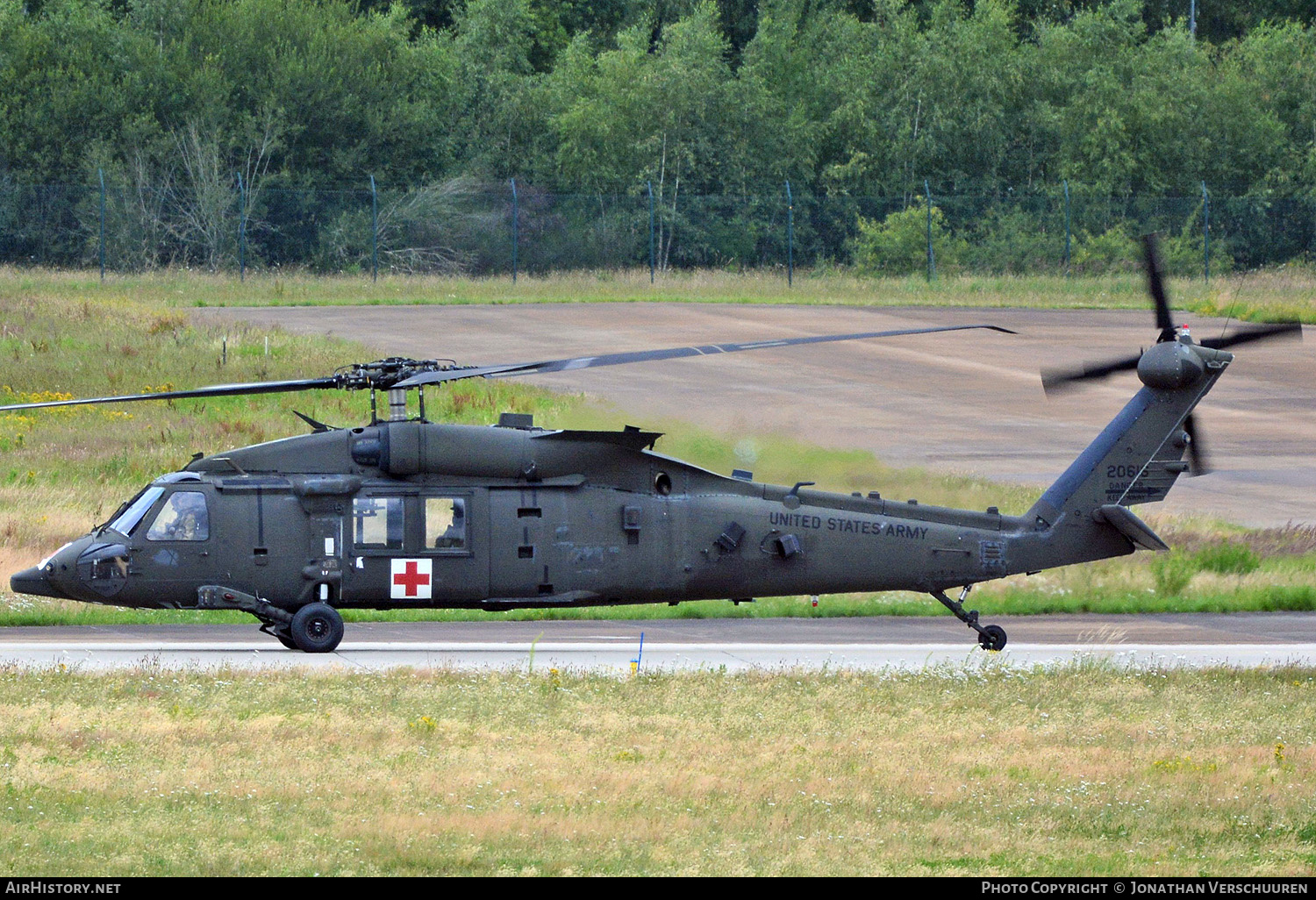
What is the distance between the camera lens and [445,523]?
17391 millimetres

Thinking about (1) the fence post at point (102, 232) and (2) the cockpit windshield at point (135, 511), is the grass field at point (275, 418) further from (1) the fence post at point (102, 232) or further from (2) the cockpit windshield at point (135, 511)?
(2) the cockpit windshield at point (135, 511)

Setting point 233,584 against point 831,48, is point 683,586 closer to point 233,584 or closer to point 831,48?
point 233,584

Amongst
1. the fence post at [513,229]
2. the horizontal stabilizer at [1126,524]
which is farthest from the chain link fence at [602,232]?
the horizontal stabilizer at [1126,524]

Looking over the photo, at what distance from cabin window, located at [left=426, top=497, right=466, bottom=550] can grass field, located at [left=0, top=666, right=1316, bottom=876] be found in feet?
4.61

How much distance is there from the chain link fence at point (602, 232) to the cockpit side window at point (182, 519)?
41.7 m

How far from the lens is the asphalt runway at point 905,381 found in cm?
3028

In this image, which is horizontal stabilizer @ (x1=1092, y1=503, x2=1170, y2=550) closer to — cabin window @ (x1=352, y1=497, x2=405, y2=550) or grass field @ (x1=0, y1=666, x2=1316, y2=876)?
grass field @ (x1=0, y1=666, x2=1316, y2=876)

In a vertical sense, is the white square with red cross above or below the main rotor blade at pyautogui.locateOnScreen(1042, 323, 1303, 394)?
below

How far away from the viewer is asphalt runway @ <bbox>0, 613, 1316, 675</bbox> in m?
18.4

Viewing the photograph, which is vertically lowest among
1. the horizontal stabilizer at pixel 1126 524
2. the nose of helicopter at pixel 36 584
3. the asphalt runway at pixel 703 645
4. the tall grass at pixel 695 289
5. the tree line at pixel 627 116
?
the asphalt runway at pixel 703 645

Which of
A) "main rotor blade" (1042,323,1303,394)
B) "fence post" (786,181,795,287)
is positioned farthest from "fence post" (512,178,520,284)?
"main rotor blade" (1042,323,1303,394)

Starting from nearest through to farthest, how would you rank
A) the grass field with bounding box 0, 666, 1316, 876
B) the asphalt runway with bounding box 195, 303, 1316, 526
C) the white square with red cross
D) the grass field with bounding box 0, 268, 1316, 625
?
the grass field with bounding box 0, 666, 1316, 876, the white square with red cross, the grass field with bounding box 0, 268, 1316, 625, the asphalt runway with bounding box 195, 303, 1316, 526

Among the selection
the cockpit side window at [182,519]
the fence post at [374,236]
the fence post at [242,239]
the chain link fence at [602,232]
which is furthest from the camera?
the chain link fence at [602,232]


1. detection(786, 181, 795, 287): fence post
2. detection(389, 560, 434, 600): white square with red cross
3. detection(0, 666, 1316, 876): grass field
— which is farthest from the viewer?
detection(786, 181, 795, 287): fence post
